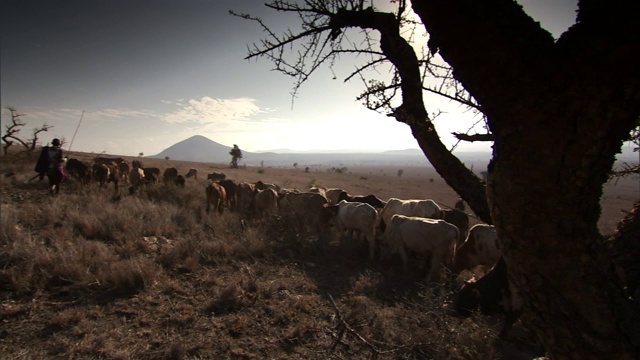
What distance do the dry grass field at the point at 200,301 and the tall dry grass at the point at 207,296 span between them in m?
0.02

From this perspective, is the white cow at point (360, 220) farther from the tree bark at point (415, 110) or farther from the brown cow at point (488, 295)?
the tree bark at point (415, 110)

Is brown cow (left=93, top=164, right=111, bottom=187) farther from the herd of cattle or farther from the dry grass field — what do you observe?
the dry grass field

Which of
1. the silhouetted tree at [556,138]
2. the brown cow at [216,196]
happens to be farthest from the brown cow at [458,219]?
the silhouetted tree at [556,138]

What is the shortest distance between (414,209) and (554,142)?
1029 centimetres

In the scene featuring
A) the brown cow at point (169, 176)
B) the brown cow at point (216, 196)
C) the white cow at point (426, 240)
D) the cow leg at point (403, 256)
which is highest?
the brown cow at point (169, 176)

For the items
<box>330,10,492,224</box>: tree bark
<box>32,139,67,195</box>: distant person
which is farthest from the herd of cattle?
<box>330,10,492,224</box>: tree bark

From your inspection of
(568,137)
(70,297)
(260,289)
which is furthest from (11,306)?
(568,137)

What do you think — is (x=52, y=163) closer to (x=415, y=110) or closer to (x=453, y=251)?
(x=415, y=110)

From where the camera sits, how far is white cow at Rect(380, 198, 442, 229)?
1101 centimetres

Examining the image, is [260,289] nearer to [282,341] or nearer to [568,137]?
[282,341]

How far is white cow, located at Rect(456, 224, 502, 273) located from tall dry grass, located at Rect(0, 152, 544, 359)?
1795 millimetres

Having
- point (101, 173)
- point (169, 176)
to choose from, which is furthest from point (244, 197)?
point (101, 173)

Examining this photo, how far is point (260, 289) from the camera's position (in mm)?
5953

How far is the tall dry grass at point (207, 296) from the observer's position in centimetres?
442
